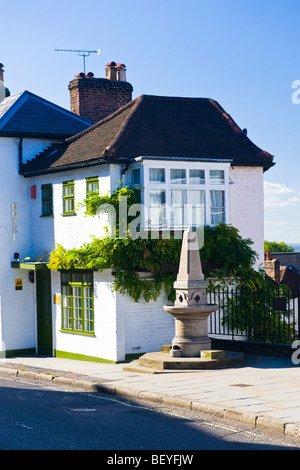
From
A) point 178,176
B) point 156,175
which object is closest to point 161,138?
point 178,176

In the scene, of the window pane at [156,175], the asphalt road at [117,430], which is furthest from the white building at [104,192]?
the asphalt road at [117,430]

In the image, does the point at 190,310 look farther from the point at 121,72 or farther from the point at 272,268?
the point at 272,268

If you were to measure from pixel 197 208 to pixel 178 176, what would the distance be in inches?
39.0

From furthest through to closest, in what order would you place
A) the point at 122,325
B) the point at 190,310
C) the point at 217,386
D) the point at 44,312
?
the point at 44,312, the point at 122,325, the point at 190,310, the point at 217,386

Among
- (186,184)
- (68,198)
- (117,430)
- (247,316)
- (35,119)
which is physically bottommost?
(117,430)

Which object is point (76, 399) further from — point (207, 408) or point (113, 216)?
point (113, 216)

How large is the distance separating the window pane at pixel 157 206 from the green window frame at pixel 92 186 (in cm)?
151

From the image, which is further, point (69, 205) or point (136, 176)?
point (69, 205)

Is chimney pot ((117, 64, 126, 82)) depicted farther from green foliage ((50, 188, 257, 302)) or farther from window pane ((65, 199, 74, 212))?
green foliage ((50, 188, 257, 302))

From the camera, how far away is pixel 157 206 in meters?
18.7

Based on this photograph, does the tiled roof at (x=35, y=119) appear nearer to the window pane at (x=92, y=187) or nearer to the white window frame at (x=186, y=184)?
the window pane at (x=92, y=187)

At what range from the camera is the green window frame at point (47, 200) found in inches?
854

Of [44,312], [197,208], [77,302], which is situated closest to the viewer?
[197,208]

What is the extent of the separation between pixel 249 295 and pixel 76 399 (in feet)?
22.8
